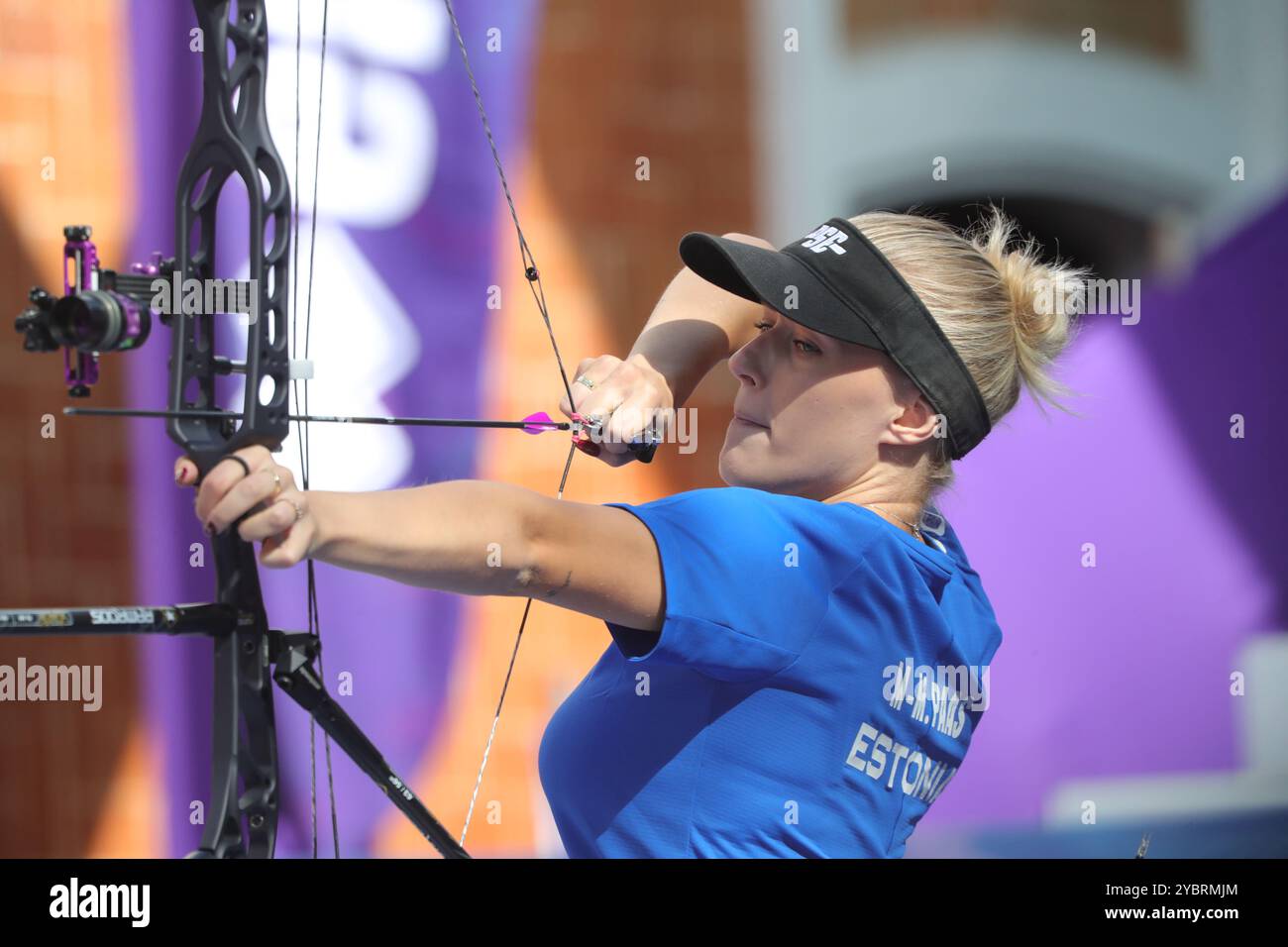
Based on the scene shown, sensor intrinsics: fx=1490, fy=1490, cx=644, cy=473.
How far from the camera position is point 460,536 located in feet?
3.71

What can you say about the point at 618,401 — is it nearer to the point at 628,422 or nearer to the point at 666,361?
the point at 628,422

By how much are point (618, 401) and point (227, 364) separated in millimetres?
435

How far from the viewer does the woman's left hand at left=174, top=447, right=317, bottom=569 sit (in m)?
1.05

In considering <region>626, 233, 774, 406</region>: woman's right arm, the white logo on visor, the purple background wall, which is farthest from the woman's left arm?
the purple background wall

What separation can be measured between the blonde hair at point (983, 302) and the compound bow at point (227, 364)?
42 cm

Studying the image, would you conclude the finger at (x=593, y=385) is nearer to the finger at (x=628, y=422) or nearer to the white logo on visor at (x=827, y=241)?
the finger at (x=628, y=422)

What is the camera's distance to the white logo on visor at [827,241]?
1543 millimetres

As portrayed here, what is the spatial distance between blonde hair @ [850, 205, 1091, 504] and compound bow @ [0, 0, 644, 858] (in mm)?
423

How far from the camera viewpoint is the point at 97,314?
51.0 inches

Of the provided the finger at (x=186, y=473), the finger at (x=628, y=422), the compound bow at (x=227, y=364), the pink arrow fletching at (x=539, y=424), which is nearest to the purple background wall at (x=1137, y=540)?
the finger at (x=628, y=422)

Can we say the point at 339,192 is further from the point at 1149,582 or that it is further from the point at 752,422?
the point at 1149,582
